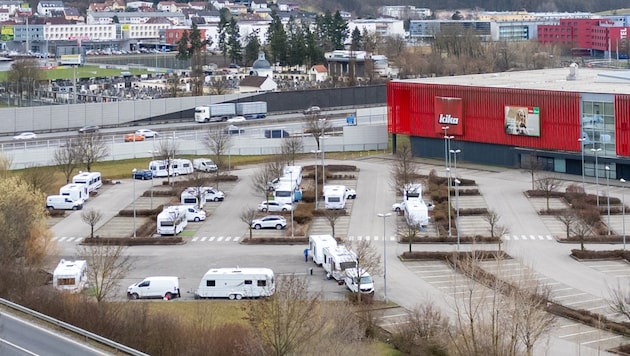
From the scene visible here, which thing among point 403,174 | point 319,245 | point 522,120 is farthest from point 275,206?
point 522,120

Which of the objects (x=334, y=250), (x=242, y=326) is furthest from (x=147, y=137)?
(x=242, y=326)

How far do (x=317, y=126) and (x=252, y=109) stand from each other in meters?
6.54

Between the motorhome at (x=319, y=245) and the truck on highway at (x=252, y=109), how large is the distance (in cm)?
1850

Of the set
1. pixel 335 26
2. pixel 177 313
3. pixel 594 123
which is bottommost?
pixel 177 313

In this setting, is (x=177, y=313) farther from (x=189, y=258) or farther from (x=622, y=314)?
(x=622, y=314)

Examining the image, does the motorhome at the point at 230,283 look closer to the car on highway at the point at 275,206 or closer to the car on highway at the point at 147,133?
the car on highway at the point at 275,206

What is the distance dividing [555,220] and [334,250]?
198 inches

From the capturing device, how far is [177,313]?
12.8 metres

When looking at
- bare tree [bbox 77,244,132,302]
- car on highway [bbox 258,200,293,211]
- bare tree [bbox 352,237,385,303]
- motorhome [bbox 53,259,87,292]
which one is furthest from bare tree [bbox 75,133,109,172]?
bare tree [bbox 352,237,385,303]

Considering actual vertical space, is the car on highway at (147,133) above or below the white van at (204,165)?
above

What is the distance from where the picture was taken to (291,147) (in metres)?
24.9

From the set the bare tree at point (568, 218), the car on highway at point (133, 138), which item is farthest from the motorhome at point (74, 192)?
the bare tree at point (568, 218)

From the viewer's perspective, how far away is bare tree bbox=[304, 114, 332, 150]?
26.7m

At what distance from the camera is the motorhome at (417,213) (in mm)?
17359
